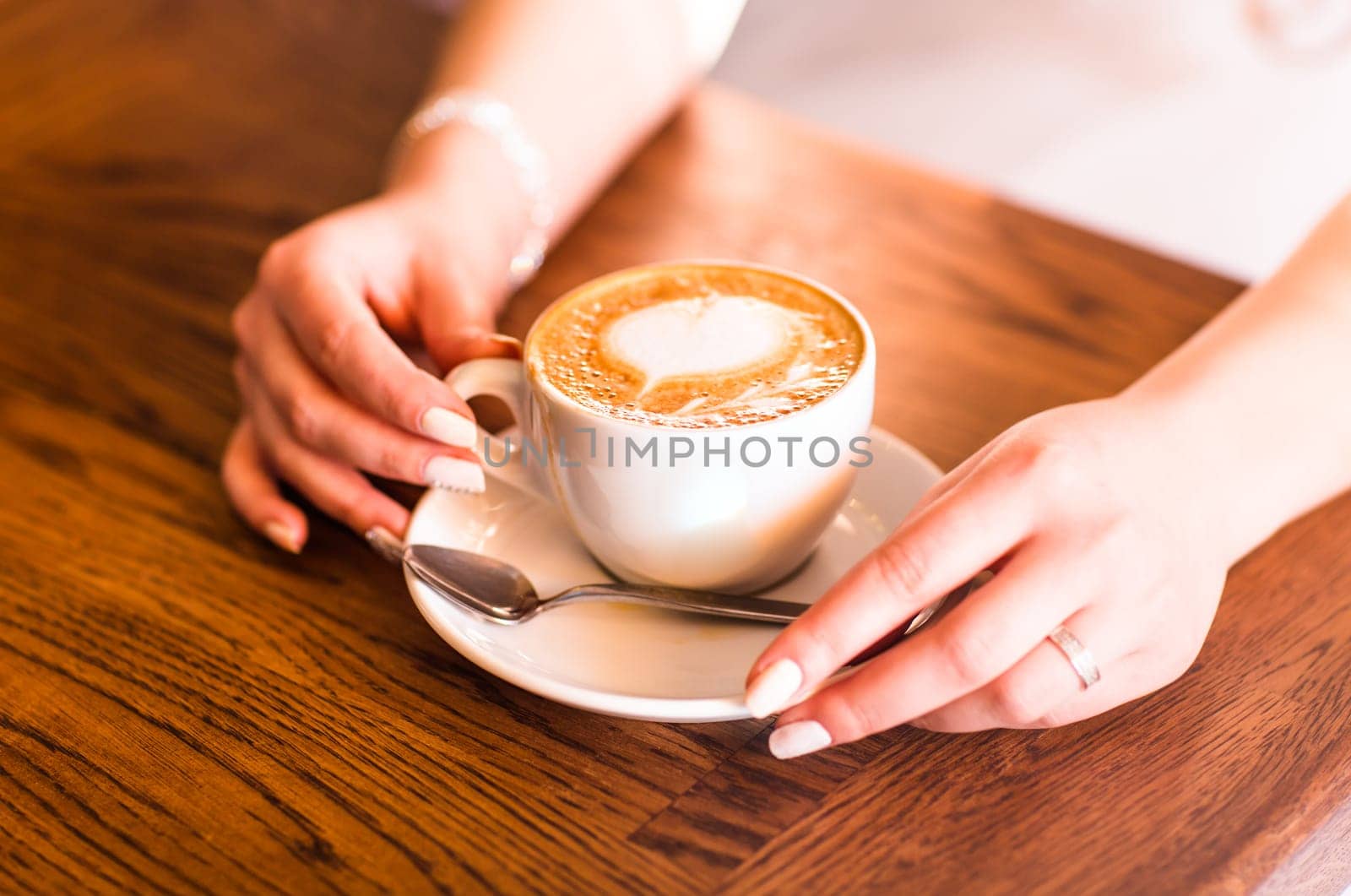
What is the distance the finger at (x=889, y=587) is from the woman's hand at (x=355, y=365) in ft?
0.71

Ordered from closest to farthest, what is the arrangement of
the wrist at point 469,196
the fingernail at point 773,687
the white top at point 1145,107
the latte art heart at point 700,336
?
the fingernail at point 773,687
the latte art heart at point 700,336
the wrist at point 469,196
the white top at point 1145,107

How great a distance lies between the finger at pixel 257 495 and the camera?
0.67 meters

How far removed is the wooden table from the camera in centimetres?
49

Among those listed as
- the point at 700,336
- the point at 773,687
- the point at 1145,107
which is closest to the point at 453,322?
the point at 700,336

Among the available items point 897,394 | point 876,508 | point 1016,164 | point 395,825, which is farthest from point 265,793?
point 1016,164

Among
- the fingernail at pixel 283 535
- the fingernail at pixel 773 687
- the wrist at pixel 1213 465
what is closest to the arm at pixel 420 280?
the fingernail at pixel 283 535

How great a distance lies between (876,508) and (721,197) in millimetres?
400

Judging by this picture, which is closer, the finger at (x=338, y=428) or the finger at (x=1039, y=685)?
the finger at (x=1039, y=685)

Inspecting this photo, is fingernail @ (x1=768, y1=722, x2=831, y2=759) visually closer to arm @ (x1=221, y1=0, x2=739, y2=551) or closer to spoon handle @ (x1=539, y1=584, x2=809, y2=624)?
spoon handle @ (x1=539, y1=584, x2=809, y2=624)

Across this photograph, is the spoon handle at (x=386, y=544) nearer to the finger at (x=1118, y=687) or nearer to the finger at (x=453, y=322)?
Answer: the finger at (x=453, y=322)

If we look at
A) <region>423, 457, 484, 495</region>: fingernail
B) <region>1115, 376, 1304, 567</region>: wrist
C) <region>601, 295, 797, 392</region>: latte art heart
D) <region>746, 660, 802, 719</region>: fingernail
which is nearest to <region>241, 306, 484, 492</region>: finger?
<region>423, 457, 484, 495</region>: fingernail

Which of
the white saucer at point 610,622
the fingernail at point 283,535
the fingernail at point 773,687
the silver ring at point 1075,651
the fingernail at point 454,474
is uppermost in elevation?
the silver ring at point 1075,651

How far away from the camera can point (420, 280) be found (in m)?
0.77

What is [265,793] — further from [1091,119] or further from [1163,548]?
[1091,119]
